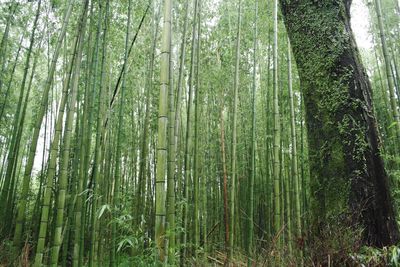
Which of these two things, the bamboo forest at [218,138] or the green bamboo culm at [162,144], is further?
the bamboo forest at [218,138]

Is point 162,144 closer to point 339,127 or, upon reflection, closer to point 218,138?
point 339,127

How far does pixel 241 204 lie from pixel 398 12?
4.06 metres

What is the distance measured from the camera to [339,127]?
205 cm

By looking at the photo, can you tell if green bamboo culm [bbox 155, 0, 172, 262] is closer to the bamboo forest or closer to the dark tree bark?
the bamboo forest

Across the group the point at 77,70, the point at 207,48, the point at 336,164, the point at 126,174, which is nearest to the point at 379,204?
the point at 336,164

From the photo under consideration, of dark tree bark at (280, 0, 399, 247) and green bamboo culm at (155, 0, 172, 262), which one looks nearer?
green bamboo culm at (155, 0, 172, 262)

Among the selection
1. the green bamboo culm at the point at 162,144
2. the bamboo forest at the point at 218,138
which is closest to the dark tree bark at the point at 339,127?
the bamboo forest at the point at 218,138

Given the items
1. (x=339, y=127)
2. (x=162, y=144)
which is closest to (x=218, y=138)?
(x=339, y=127)

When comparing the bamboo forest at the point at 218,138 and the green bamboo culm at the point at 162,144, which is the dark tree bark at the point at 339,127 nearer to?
the bamboo forest at the point at 218,138

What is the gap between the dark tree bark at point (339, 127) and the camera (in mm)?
1870

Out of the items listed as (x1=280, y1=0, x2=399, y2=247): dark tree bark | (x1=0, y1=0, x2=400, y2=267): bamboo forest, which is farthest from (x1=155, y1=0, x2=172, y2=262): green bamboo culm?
(x1=280, y1=0, x2=399, y2=247): dark tree bark

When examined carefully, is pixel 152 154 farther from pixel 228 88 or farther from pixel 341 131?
pixel 341 131

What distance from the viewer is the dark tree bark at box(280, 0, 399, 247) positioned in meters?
1.87

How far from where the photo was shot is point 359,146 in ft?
6.48
